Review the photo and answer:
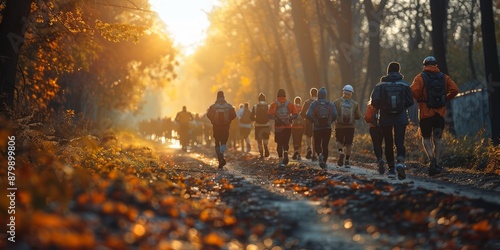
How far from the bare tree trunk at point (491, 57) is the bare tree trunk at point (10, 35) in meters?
10.9

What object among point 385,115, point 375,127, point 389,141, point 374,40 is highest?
point 374,40

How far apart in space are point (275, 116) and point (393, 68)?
5.37 m

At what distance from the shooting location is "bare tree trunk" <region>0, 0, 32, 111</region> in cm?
1534

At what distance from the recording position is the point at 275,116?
18875 mm

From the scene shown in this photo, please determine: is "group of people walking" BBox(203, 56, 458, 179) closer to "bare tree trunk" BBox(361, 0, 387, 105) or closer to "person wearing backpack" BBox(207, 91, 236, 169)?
"person wearing backpack" BBox(207, 91, 236, 169)

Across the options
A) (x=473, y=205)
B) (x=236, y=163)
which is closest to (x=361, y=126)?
(x=236, y=163)

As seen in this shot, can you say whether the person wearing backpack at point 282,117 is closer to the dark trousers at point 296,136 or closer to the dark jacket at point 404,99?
the dark trousers at point 296,136

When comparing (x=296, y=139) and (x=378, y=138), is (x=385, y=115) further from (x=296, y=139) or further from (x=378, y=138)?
(x=296, y=139)

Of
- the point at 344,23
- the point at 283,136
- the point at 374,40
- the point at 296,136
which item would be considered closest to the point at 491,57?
the point at 283,136

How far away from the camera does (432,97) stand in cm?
1434

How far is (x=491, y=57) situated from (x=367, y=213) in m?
10.7

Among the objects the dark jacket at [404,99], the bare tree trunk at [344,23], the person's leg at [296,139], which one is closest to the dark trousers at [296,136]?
the person's leg at [296,139]

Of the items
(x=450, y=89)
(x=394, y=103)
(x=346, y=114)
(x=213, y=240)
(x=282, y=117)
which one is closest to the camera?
(x=213, y=240)

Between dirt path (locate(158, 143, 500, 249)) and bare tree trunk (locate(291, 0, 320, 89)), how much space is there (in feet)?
68.3
